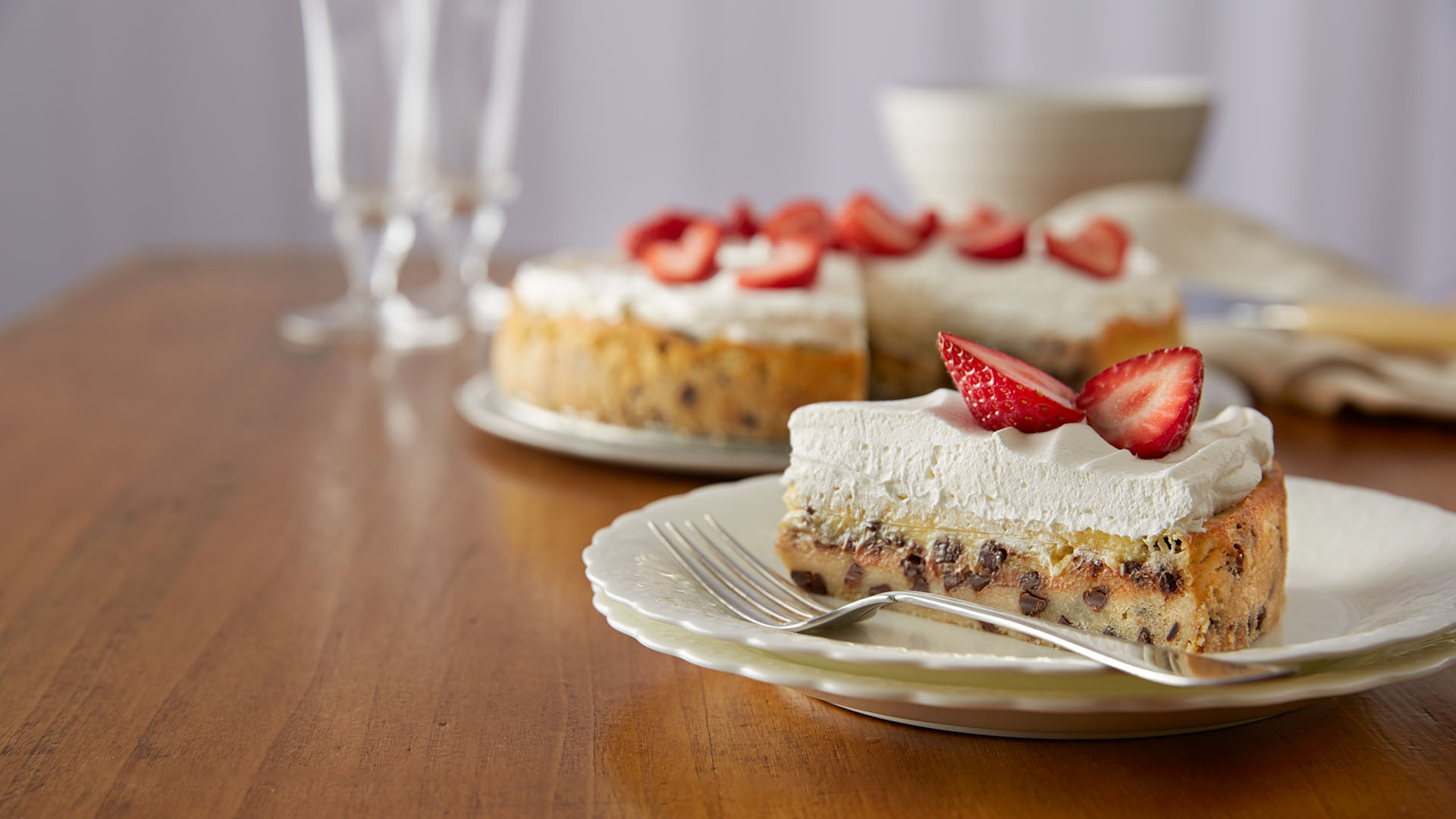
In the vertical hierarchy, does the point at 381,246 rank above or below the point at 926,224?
below

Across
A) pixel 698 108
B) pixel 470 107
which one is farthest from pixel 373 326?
pixel 698 108

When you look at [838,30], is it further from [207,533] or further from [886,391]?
[207,533]

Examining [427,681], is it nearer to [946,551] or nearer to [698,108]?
[946,551]

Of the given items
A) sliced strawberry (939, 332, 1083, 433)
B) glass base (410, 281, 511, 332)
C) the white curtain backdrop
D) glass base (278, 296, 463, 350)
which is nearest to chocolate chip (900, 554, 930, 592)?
sliced strawberry (939, 332, 1083, 433)

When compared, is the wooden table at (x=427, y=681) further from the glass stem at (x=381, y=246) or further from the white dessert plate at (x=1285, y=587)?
the glass stem at (x=381, y=246)

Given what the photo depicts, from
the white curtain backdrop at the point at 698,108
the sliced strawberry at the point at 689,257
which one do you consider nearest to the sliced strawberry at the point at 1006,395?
the sliced strawberry at the point at 689,257

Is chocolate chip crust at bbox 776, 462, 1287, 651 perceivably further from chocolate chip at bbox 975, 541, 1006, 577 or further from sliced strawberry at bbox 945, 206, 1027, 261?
sliced strawberry at bbox 945, 206, 1027, 261
